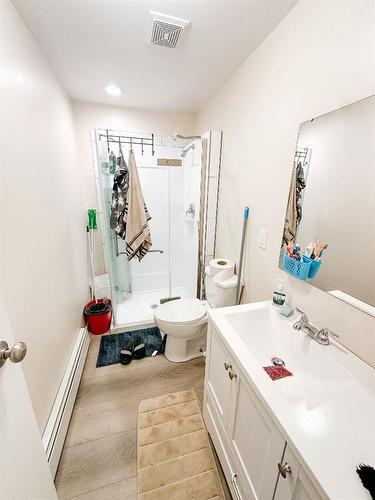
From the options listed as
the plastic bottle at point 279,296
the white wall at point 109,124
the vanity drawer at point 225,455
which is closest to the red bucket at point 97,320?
the white wall at point 109,124

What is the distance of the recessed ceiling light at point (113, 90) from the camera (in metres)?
1.78

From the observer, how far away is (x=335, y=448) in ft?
1.73

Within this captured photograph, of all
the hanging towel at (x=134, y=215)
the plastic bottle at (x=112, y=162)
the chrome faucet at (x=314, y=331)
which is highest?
the plastic bottle at (x=112, y=162)

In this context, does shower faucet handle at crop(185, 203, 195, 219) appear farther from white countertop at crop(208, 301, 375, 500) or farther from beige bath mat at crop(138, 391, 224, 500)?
beige bath mat at crop(138, 391, 224, 500)

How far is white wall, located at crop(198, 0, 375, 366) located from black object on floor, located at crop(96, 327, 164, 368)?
108 cm

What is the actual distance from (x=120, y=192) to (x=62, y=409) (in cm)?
166

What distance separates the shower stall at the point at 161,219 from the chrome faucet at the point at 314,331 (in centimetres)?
122

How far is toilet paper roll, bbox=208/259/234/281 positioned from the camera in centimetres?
162

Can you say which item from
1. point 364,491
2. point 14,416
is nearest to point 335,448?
point 364,491

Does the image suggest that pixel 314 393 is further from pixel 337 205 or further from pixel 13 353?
pixel 13 353

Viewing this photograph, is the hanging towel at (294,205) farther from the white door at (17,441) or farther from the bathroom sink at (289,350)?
the white door at (17,441)

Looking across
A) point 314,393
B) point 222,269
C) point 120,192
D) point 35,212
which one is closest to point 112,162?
point 120,192

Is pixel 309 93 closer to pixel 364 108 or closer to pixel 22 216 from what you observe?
pixel 364 108

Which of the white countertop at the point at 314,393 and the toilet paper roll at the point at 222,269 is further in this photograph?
the toilet paper roll at the point at 222,269
